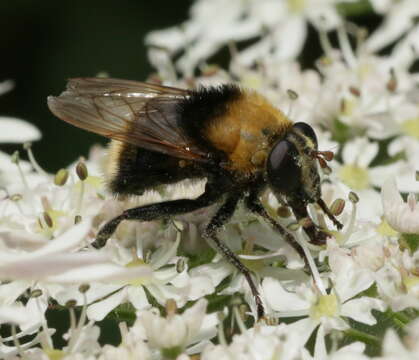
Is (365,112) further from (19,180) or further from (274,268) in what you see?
(19,180)

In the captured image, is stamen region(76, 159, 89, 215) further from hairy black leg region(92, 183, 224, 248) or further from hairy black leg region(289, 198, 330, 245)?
hairy black leg region(289, 198, 330, 245)

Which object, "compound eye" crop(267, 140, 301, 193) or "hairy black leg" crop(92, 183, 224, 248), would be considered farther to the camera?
"hairy black leg" crop(92, 183, 224, 248)

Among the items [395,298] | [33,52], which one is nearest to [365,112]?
[395,298]

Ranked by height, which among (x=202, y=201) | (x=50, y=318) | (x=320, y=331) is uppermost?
(x=202, y=201)

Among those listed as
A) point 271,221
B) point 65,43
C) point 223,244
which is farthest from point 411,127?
point 65,43

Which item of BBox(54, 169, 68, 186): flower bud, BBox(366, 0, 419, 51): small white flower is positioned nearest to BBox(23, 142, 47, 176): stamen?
BBox(54, 169, 68, 186): flower bud

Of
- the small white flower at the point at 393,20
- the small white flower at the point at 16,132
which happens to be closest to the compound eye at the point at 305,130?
the small white flower at the point at 16,132

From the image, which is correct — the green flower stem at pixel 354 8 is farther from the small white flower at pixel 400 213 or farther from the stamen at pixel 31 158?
the small white flower at pixel 400 213
